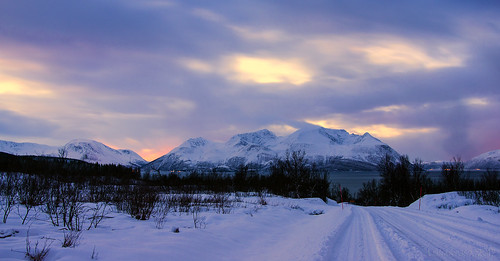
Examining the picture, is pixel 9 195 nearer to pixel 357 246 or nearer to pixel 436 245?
pixel 357 246

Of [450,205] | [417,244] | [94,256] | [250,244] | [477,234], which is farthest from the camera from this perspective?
[450,205]

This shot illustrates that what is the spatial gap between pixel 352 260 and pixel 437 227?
6349mm

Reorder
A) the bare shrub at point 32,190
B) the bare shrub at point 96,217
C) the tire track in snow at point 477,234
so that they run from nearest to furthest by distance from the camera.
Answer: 1. the tire track in snow at point 477,234
2. the bare shrub at point 96,217
3. the bare shrub at point 32,190

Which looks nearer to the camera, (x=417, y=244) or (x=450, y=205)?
(x=417, y=244)

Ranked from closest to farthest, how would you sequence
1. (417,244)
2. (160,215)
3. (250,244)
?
(417,244)
(250,244)
(160,215)

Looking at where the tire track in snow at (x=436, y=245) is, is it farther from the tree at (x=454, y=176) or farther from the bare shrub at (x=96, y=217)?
the tree at (x=454, y=176)

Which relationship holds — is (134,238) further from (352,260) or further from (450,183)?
(450,183)

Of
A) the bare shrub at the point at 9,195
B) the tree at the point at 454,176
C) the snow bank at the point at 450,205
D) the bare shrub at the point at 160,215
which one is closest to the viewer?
the bare shrub at the point at 9,195

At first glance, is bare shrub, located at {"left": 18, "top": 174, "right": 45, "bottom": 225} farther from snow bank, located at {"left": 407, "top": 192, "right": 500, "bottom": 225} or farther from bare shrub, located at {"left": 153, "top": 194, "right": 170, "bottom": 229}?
snow bank, located at {"left": 407, "top": 192, "right": 500, "bottom": 225}

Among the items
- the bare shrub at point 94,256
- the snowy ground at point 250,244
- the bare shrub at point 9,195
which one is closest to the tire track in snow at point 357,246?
the snowy ground at point 250,244

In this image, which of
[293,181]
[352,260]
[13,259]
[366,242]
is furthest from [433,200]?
[13,259]

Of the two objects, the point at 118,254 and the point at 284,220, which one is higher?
the point at 118,254

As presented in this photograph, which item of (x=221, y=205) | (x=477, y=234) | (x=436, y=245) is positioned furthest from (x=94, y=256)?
(x=221, y=205)

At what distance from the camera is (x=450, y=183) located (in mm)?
61031
